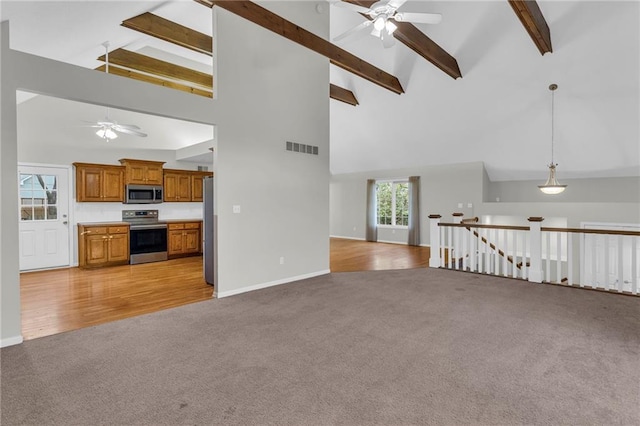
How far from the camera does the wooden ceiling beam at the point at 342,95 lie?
7238 mm

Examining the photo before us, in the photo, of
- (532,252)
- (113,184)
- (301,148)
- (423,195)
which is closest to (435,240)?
(532,252)

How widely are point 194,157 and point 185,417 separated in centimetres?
679

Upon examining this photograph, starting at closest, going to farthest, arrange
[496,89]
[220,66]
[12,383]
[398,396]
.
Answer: [398,396] → [12,383] → [220,66] → [496,89]

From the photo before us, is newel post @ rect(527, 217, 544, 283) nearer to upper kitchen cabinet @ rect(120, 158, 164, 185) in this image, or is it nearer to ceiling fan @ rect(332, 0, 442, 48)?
ceiling fan @ rect(332, 0, 442, 48)

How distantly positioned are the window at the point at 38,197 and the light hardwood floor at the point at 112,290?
112 centimetres

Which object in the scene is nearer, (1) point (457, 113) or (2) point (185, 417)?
(2) point (185, 417)

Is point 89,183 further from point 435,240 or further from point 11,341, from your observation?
point 435,240

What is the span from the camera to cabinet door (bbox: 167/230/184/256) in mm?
7344

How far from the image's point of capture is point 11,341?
9.52 ft

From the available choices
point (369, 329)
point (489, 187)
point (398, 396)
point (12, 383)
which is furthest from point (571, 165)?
point (12, 383)

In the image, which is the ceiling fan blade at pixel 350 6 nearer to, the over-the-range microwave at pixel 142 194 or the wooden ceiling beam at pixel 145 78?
the wooden ceiling beam at pixel 145 78

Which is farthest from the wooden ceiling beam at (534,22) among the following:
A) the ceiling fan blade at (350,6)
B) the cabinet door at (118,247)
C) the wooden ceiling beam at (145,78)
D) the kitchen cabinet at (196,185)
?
the cabinet door at (118,247)

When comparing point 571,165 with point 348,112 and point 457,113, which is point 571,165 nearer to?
point 457,113

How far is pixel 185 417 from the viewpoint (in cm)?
194
